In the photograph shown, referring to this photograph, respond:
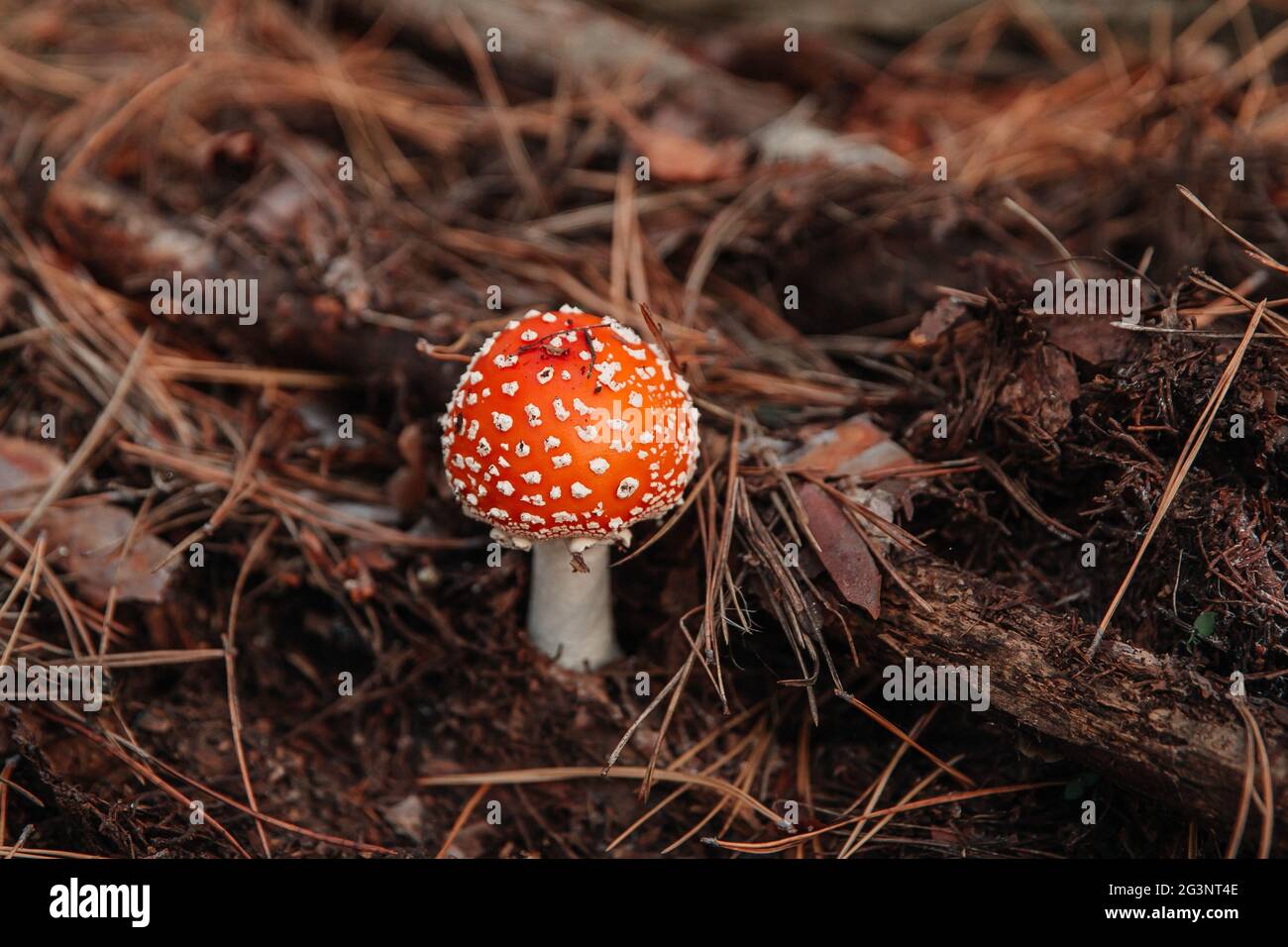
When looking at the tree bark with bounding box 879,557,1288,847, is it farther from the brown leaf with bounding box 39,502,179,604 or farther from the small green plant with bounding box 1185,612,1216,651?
the brown leaf with bounding box 39,502,179,604

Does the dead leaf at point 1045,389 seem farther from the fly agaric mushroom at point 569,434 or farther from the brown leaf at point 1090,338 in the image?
the fly agaric mushroom at point 569,434

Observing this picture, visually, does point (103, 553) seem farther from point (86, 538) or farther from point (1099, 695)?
point (1099, 695)

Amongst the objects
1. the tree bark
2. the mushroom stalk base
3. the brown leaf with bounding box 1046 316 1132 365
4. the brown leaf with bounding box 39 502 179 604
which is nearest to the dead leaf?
the brown leaf with bounding box 1046 316 1132 365

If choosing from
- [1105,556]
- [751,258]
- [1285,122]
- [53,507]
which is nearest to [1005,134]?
[1285,122]
